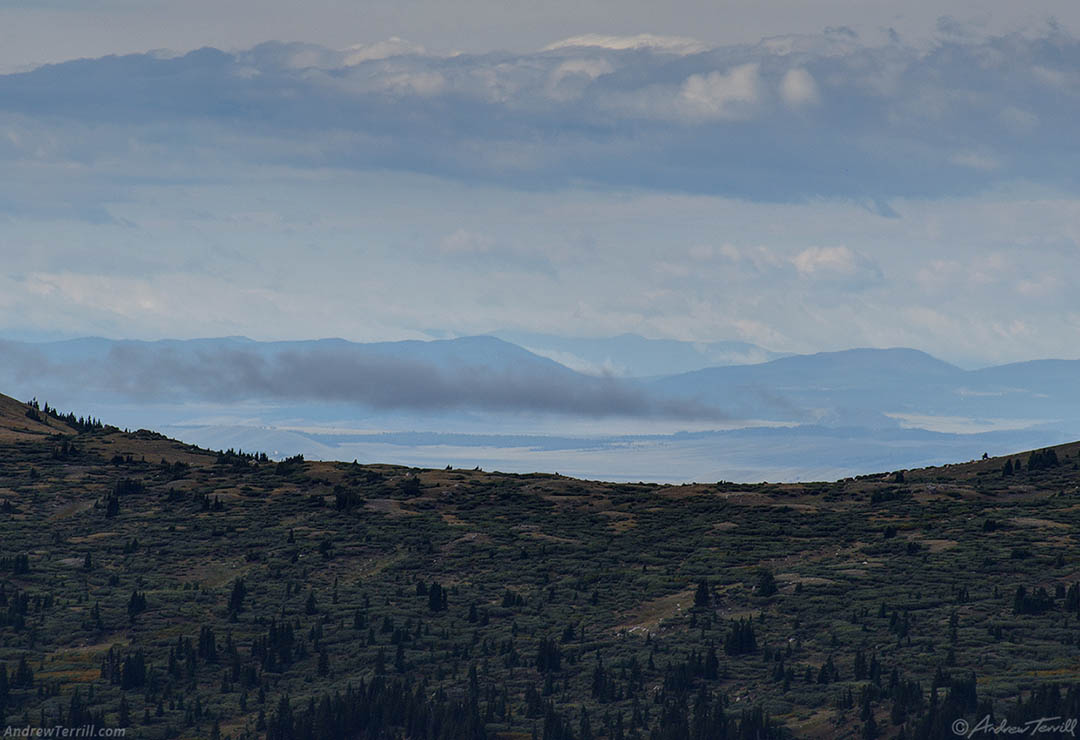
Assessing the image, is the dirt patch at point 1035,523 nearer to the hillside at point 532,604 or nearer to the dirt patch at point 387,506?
the hillside at point 532,604

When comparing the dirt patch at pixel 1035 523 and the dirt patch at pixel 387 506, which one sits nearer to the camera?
the dirt patch at pixel 1035 523

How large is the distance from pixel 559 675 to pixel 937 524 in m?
33.0

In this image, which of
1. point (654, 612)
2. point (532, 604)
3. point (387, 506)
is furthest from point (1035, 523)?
point (387, 506)

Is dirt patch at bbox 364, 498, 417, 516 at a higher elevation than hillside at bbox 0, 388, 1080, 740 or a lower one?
higher

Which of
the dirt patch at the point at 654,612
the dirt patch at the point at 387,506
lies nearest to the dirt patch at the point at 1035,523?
the dirt patch at the point at 654,612

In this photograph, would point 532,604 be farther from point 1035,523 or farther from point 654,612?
point 1035,523

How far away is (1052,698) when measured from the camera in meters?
51.9

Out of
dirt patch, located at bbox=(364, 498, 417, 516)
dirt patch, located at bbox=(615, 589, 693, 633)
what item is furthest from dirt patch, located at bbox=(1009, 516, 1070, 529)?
dirt patch, located at bbox=(364, 498, 417, 516)

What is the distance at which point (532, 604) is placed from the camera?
251ft

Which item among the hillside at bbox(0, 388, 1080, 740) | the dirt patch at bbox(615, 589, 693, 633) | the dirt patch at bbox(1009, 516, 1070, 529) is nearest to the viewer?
the hillside at bbox(0, 388, 1080, 740)

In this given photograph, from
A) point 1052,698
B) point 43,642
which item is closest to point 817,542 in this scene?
point 1052,698

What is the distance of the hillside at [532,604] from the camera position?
59.1 meters

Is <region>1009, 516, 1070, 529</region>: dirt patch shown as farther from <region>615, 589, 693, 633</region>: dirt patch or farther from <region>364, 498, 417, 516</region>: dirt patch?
<region>364, 498, 417, 516</region>: dirt patch

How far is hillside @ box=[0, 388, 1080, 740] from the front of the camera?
59062 mm
